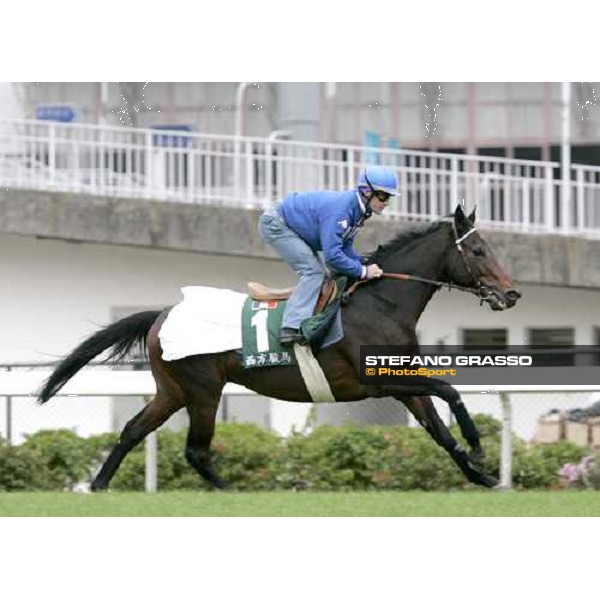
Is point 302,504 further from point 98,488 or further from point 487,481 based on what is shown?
point 98,488

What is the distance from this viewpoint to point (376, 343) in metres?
11.0

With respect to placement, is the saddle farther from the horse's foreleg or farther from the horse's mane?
the horse's foreleg

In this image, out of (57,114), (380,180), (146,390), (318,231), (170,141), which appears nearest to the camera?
(380,180)

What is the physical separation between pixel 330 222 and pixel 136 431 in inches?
73.7

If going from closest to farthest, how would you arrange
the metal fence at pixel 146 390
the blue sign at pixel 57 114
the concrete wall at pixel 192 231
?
the metal fence at pixel 146 390
the concrete wall at pixel 192 231
the blue sign at pixel 57 114

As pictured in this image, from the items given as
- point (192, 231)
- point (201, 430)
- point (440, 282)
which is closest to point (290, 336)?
point (201, 430)

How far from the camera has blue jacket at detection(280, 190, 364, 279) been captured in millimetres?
10859

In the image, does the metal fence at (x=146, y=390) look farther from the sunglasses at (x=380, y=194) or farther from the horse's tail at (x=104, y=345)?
the sunglasses at (x=380, y=194)

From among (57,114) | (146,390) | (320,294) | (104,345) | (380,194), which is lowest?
(146,390)

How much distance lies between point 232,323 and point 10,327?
30.8 feet

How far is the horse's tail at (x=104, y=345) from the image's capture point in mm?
11930

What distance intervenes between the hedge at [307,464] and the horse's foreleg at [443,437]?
4.89 ft

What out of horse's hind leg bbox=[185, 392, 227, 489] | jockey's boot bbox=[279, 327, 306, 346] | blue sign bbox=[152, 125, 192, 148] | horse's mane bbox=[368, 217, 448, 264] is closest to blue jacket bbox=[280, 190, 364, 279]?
horse's mane bbox=[368, 217, 448, 264]

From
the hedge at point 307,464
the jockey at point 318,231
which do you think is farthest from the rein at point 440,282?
the hedge at point 307,464
